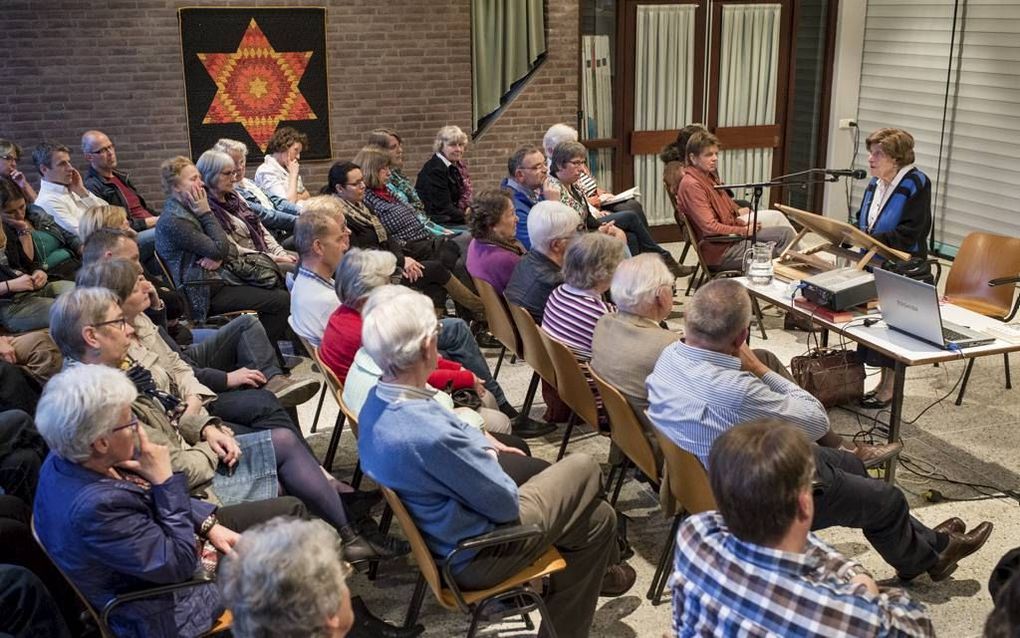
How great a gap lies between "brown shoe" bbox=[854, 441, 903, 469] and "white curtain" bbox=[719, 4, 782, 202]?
568 centimetres

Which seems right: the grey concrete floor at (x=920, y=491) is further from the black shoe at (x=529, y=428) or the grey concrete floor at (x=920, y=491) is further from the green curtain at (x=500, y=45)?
the green curtain at (x=500, y=45)

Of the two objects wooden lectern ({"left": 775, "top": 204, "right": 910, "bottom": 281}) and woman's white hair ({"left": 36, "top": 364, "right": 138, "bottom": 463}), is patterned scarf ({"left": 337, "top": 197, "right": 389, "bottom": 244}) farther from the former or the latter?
woman's white hair ({"left": 36, "top": 364, "right": 138, "bottom": 463})

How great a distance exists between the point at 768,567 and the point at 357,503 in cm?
197

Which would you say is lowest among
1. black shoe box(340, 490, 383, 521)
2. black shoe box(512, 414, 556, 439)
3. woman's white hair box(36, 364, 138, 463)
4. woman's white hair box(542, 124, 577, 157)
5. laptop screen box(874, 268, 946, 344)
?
black shoe box(512, 414, 556, 439)

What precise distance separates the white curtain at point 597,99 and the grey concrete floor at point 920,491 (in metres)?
3.10

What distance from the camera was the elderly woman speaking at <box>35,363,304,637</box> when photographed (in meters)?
2.62

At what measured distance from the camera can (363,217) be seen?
20.7 ft

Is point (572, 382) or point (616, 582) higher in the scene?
point (572, 382)

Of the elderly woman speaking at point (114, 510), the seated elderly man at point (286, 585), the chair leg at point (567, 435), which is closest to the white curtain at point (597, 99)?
the chair leg at point (567, 435)

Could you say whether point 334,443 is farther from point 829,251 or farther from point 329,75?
point 329,75

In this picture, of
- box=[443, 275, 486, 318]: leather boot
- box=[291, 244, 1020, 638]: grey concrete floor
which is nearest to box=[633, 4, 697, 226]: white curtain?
box=[291, 244, 1020, 638]: grey concrete floor

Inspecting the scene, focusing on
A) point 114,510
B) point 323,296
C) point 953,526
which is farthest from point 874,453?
point 114,510

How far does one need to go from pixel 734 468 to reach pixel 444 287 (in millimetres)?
4377

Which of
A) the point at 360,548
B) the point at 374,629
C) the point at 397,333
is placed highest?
the point at 397,333
